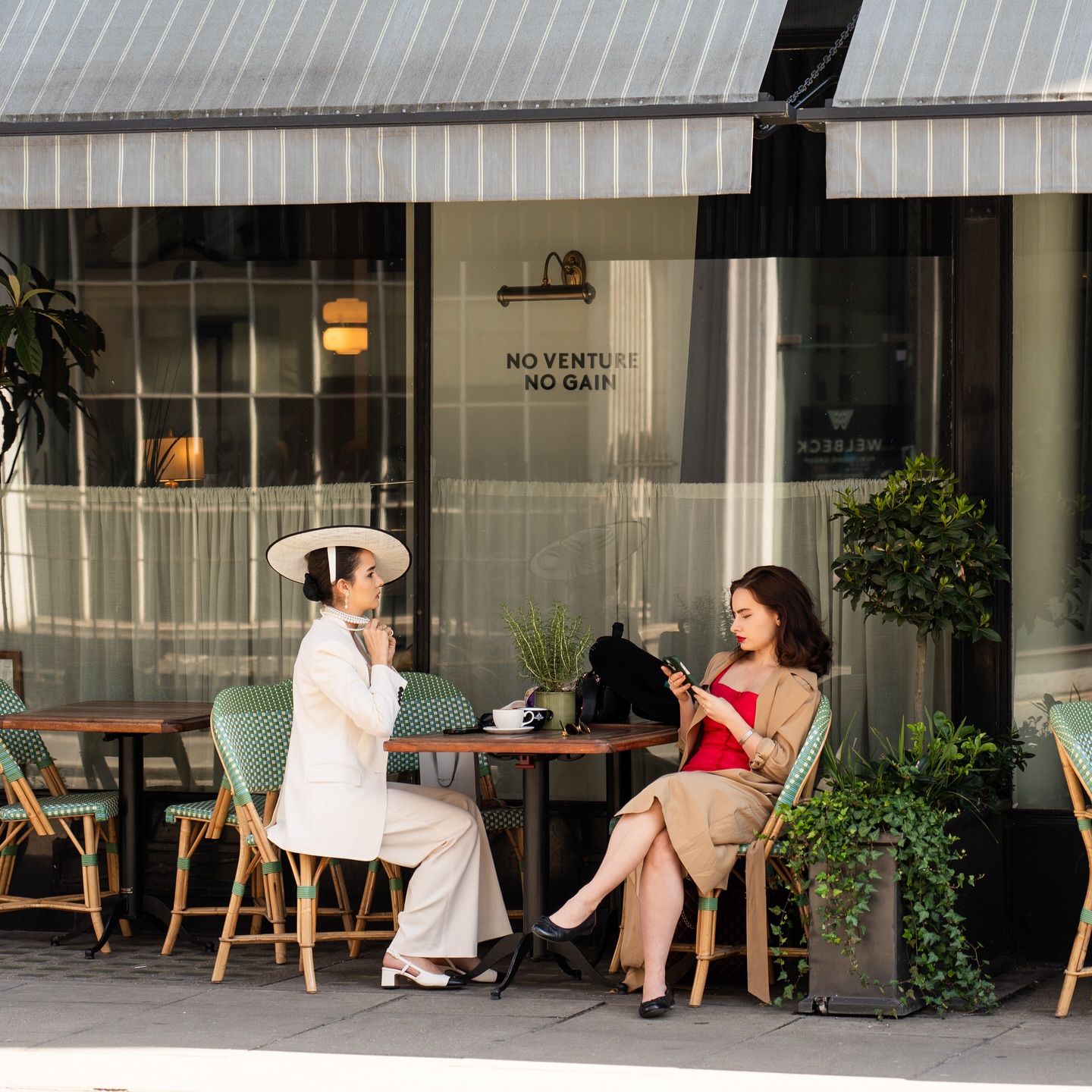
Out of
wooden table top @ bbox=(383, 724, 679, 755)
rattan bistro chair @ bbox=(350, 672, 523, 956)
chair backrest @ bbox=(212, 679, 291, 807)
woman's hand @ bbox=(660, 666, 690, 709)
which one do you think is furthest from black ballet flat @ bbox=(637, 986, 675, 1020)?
chair backrest @ bbox=(212, 679, 291, 807)

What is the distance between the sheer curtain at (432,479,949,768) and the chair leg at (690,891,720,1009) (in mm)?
1478

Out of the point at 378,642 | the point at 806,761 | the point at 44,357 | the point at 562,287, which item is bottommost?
the point at 806,761

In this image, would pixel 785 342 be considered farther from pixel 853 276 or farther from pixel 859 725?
pixel 859 725

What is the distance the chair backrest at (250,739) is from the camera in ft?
21.0

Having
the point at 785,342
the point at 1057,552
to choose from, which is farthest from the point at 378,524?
the point at 1057,552

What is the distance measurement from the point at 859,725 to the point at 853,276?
1827mm

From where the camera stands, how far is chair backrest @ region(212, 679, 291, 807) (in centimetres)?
639

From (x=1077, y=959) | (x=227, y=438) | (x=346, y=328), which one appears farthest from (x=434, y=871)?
(x=346, y=328)

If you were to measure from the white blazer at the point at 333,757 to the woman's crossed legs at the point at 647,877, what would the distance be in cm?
77

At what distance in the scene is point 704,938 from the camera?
589 cm

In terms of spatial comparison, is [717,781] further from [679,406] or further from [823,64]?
[823,64]

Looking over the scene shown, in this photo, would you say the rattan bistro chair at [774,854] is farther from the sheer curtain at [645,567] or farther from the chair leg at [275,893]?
the chair leg at [275,893]

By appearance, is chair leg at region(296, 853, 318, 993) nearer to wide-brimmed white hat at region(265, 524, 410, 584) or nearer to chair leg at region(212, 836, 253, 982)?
chair leg at region(212, 836, 253, 982)

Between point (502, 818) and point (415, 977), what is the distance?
0.99m
